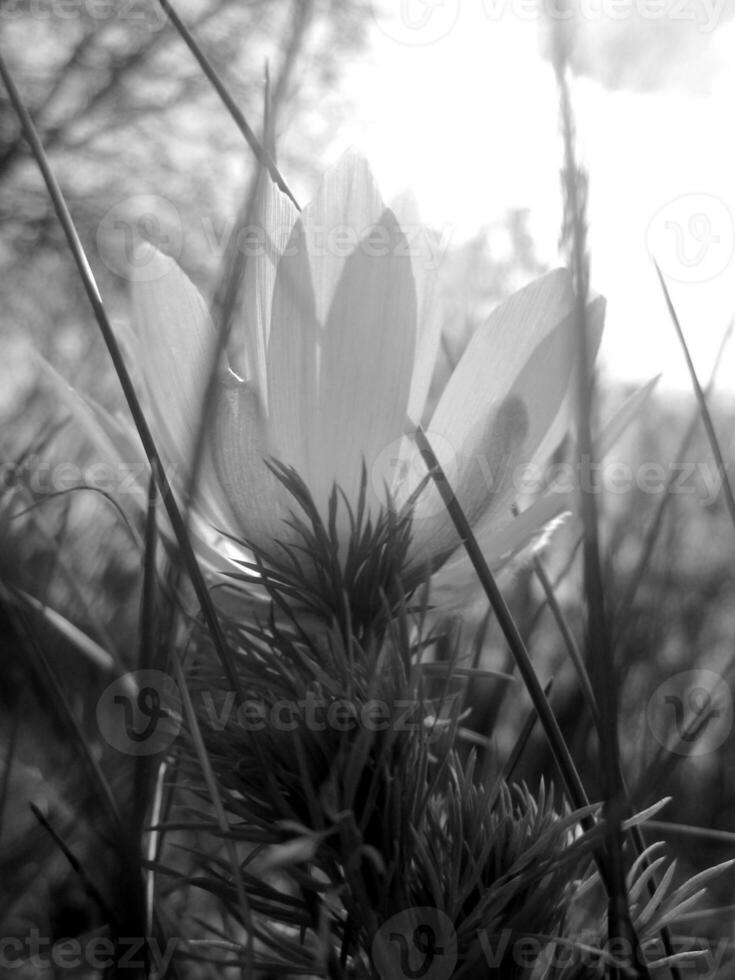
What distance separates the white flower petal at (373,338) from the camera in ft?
1.02

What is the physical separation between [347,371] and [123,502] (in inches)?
16.4

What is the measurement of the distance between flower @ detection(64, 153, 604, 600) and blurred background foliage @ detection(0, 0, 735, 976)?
4 centimetres

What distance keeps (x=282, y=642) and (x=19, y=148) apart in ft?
9.18

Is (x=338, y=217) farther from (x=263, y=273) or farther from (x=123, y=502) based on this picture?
(x=123, y=502)

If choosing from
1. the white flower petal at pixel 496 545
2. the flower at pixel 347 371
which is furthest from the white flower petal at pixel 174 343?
the white flower petal at pixel 496 545

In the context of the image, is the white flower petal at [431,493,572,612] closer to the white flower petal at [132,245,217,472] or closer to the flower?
the flower

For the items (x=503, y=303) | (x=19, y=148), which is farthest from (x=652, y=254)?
(x=19, y=148)

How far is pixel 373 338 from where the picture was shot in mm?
312

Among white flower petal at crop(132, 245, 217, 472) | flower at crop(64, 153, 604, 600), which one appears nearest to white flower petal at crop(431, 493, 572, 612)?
flower at crop(64, 153, 604, 600)

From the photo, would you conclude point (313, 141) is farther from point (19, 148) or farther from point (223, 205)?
point (19, 148)

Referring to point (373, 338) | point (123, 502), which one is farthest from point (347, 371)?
point (123, 502)

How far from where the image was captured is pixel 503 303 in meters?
0.32

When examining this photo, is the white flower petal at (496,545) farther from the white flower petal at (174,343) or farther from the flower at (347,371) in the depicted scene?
the white flower petal at (174,343)

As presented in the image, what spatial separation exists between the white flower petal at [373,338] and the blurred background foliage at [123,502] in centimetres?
6
